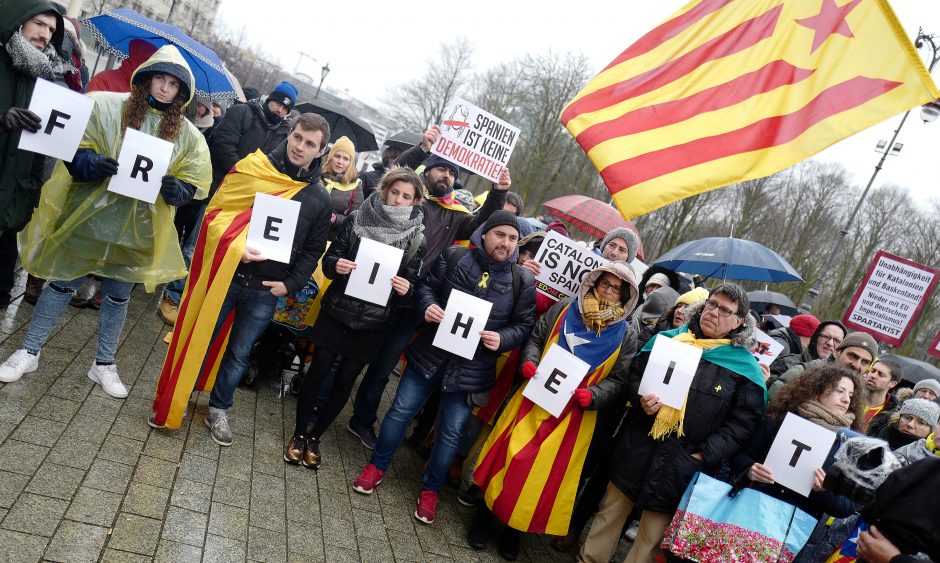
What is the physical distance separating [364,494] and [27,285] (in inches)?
133

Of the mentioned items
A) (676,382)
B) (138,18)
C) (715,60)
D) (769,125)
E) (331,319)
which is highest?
(715,60)

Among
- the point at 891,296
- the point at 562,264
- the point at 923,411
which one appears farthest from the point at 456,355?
the point at 891,296

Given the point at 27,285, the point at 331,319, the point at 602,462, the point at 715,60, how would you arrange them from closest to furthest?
the point at 715,60 < the point at 331,319 < the point at 602,462 < the point at 27,285

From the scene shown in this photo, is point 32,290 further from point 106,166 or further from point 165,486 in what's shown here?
point 165,486

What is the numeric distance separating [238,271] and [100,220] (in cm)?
92

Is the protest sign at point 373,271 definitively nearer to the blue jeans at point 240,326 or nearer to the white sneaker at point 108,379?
the blue jeans at point 240,326

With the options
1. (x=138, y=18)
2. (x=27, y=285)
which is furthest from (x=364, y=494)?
(x=138, y=18)

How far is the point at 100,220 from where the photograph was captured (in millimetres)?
4516

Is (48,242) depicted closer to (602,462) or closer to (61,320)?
(61,320)

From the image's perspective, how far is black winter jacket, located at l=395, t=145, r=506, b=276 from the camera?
19.4 feet

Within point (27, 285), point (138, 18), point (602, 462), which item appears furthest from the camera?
point (138, 18)

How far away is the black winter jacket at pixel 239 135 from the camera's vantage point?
671cm

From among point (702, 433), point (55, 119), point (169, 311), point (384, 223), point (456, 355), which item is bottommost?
point (169, 311)

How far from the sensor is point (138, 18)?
307 inches
